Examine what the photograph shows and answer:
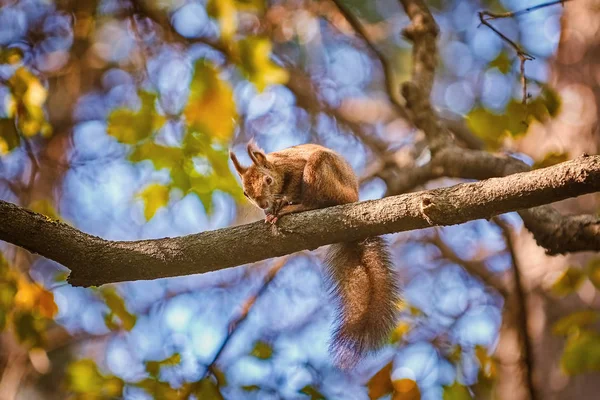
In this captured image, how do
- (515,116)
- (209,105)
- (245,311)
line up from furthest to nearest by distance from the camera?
(245,311)
(209,105)
(515,116)

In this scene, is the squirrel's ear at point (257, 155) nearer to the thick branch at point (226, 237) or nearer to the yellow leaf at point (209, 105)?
the yellow leaf at point (209, 105)

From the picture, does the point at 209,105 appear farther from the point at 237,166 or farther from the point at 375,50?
the point at 375,50

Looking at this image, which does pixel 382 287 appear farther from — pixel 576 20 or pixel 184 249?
pixel 576 20

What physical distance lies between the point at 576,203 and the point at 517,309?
107cm

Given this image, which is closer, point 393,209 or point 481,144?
point 393,209

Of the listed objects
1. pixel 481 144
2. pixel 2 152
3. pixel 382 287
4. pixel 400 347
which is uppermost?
pixel 2 152

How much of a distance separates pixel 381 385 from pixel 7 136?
115 inches

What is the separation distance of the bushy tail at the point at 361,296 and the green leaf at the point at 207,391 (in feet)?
3.07

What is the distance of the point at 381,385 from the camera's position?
4145 mm

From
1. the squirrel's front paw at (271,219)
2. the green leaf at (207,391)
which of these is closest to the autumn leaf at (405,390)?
the green leaf at (207,391)

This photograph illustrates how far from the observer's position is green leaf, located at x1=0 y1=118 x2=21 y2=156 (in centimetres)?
410

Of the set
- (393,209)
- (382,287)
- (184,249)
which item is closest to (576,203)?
(382,287)

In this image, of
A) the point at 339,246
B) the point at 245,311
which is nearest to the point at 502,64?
the point at 339,246

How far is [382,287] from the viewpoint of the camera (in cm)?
390
